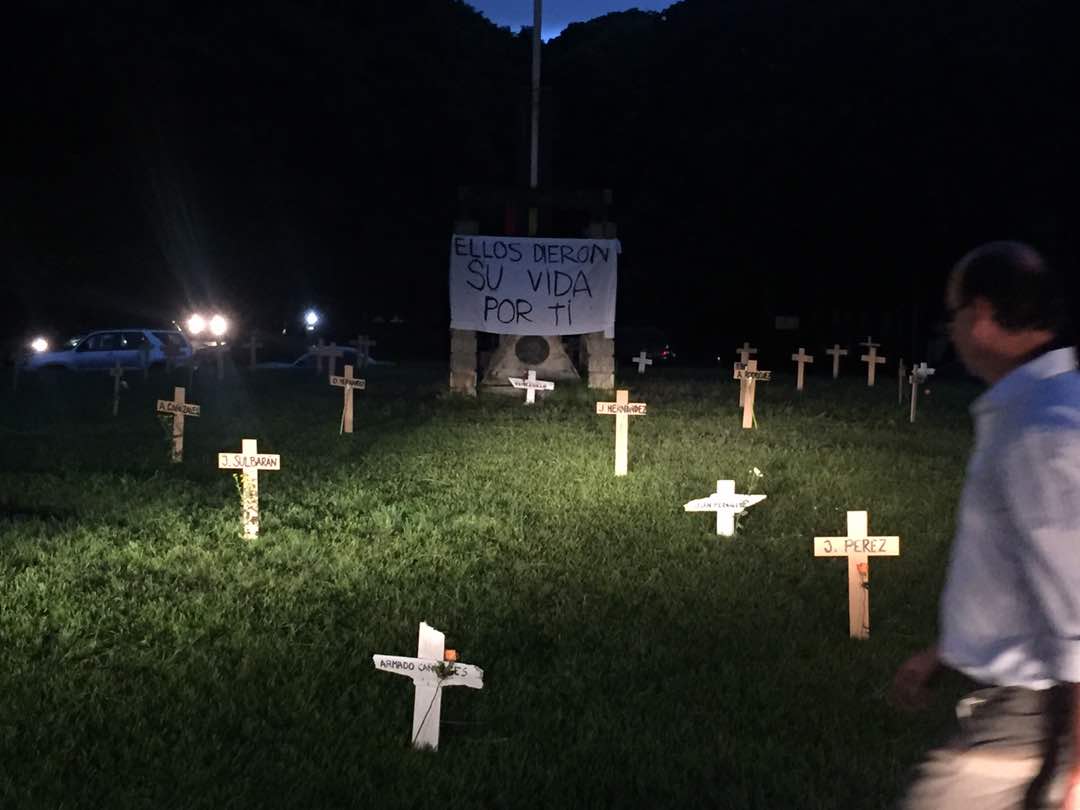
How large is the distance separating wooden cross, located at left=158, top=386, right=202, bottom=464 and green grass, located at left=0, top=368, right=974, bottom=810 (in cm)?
17

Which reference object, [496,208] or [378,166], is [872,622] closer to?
[496,208]

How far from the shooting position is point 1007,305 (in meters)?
2.81

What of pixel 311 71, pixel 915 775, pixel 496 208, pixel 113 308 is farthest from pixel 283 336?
pixel 915 775

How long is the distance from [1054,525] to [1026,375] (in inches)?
13.5

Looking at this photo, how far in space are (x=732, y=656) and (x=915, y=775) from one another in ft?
11.7

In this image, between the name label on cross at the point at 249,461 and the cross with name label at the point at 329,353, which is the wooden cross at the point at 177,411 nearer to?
the name label on cross at the point at 249,461

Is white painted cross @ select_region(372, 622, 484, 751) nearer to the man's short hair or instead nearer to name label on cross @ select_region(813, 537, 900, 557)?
name label on cross @ select_region(813, 537, 900, 557)

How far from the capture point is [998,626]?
2.74 m

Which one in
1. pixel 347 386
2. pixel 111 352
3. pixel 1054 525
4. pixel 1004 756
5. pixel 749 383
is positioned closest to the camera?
pixel 1054 525

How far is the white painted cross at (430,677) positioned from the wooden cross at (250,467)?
3.66 metres

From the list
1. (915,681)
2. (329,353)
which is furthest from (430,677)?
(329,353)

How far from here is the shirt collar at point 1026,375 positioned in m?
2.71

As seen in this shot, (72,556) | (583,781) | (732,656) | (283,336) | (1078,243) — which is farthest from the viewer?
(283,336)

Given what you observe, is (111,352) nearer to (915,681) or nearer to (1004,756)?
(915,681)
